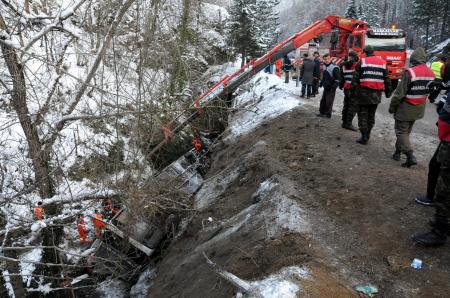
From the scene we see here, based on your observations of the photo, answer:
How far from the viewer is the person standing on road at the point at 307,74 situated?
1177 cm

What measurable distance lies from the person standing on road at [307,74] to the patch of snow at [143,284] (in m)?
8.16

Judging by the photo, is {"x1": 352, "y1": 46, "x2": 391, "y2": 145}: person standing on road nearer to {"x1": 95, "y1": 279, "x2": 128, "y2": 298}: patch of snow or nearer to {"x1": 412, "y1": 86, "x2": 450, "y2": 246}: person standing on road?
{"x1": 412, "y1": 86, "x2": 450, "y2": 246}: person standing on road

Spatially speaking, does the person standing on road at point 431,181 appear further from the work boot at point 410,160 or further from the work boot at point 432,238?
the work boot at point 410,160

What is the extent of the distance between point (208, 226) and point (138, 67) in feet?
9.86

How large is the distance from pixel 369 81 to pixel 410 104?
1.09 metres

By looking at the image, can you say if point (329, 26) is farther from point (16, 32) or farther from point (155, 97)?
point (16, 32)

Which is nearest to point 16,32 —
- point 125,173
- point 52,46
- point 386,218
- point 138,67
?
point 52,46

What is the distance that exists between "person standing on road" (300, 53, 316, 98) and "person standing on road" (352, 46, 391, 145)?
16.8 ft

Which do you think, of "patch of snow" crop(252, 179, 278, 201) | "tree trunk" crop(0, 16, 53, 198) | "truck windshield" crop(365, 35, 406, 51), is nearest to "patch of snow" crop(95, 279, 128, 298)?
"tree trunk" crop(0, 16, 53, 198)

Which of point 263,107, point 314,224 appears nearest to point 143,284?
point 314,224

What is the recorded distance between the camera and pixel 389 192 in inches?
206

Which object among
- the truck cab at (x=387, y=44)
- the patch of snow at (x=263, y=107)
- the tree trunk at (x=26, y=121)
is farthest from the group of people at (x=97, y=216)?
the truck cab at (x=387, y=44)

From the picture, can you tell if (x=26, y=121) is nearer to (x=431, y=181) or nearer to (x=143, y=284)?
(x=143, y=284)

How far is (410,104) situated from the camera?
569 cm
